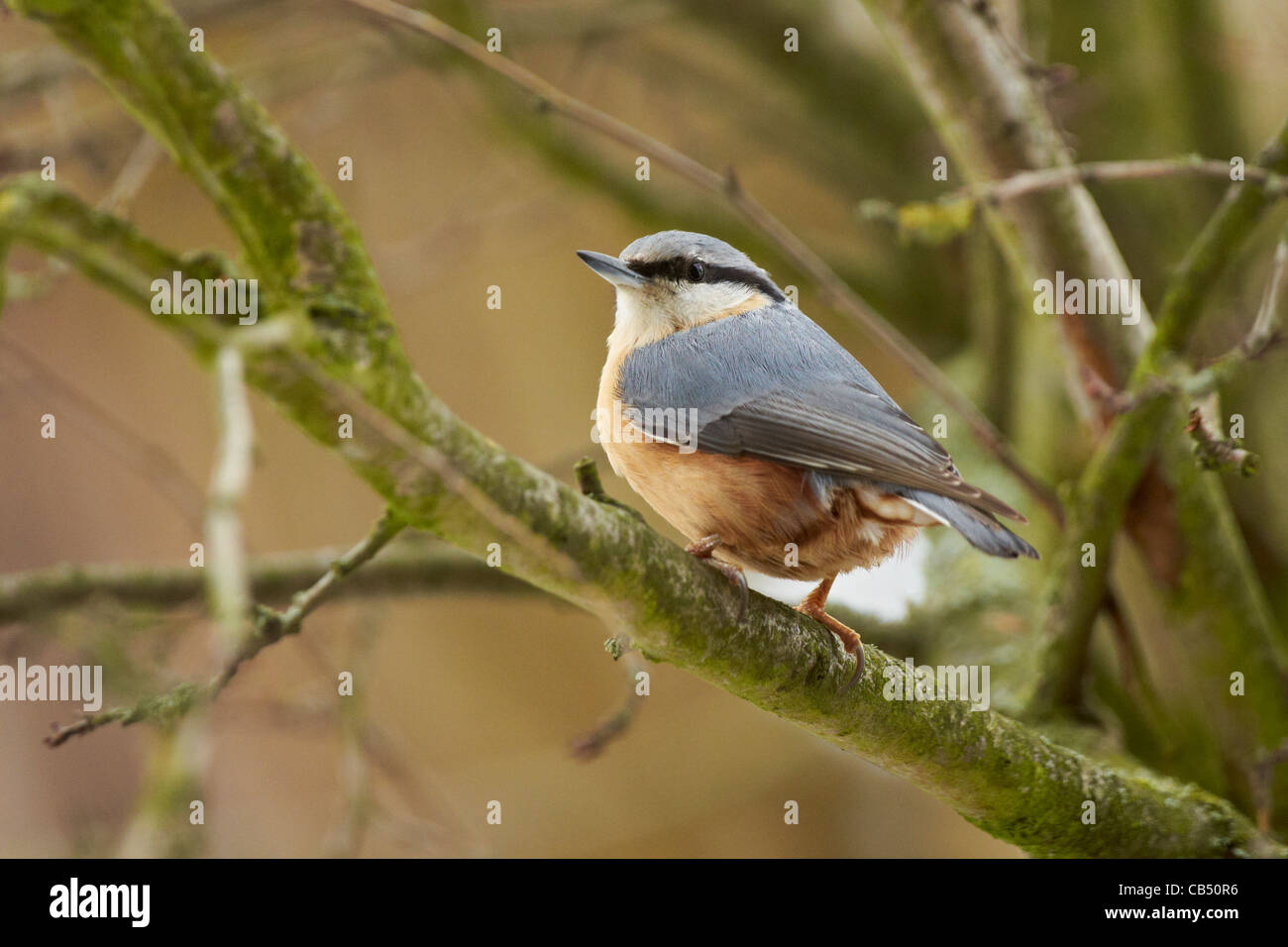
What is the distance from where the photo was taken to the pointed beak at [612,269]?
2600 millimetres

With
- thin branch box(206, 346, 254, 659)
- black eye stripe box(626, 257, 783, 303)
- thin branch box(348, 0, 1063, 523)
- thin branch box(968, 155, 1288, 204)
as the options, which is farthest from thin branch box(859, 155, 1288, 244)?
thin branch box(206, 346, 254, 659)

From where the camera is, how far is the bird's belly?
7.48 feet

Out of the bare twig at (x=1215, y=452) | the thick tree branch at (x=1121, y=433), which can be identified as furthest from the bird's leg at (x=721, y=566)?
the thick tree branch at (x=1121, y=433)

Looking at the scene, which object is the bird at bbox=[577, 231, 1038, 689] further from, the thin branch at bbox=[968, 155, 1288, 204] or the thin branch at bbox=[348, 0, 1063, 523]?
the thin branch at bbox=[968, 155, 1288, 204]

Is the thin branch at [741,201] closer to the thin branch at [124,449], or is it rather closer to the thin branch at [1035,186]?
the thin branch at [1035,186]

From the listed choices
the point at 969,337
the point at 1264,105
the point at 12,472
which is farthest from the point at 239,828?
the point at 1264,105

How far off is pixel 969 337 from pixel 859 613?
179 centimetres

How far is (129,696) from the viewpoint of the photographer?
2.98 meters

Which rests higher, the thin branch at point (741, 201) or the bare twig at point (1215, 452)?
the thin branch at point (741, 201)

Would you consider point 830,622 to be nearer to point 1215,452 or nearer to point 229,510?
point 1215,452

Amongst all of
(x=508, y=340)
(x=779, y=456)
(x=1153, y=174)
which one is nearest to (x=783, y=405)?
(x=779, y=456)

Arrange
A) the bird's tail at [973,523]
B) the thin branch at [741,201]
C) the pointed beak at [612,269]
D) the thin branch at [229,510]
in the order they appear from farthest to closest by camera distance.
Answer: the pointed beak at [612,269]
the thin branch at [741,201]
the bird's tail at [973,523]
the thin branch at [229,510]

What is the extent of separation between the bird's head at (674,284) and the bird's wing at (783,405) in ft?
0.34

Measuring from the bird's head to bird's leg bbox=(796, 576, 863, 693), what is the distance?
0.70 metres
